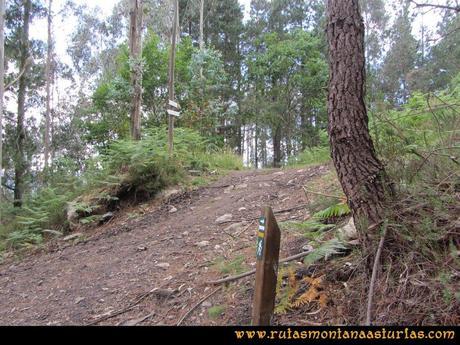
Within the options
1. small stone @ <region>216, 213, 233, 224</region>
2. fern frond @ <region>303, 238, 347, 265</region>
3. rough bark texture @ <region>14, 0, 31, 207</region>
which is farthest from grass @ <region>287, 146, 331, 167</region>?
rough bark texture @ <region>14, 0, 31, 207</region>

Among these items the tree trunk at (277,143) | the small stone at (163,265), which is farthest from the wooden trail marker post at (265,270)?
the tree trunk at (277,143)

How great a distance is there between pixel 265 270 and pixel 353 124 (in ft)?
4.20

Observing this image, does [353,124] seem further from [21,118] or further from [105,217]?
[21,118]

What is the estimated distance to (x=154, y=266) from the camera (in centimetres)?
413

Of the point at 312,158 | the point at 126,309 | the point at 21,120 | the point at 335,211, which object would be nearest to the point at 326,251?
the point at 335,211

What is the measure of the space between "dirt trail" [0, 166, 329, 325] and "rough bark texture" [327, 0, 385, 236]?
0.96 m

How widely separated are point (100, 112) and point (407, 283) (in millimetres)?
12386

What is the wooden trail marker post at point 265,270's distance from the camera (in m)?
2.09

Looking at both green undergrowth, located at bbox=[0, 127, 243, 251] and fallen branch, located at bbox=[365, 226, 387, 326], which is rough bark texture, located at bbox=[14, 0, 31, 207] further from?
fallen branch, located at bbox=[365, 226, 387, 326]

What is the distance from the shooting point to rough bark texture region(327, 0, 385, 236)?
259 centimetres

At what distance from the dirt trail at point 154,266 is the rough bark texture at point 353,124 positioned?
956 mm

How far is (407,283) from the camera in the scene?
2.24m

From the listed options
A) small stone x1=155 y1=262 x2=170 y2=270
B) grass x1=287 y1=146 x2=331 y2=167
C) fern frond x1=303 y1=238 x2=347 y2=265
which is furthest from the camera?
grass x1=287 y1=146 x2=331 y2=167

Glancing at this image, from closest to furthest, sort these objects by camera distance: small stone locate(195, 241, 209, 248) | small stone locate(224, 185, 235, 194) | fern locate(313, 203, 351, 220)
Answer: fern locate(313, 203, 351, 220), small stone locate(195, 241, 209, 248), small stone locate(224, 185, 235, 194)
